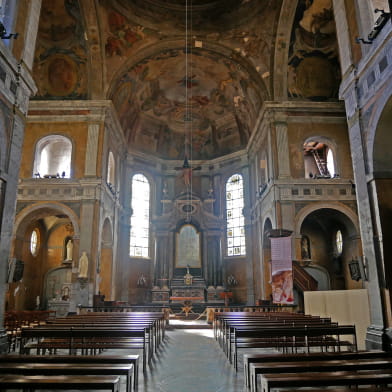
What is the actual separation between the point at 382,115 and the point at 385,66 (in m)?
1.03

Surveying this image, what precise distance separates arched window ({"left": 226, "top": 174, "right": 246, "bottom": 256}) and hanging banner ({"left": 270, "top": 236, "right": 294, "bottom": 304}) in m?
11.0

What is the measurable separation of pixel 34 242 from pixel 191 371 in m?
16.6

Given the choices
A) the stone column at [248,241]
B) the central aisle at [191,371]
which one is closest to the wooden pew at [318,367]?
the central aisle at [191,371]

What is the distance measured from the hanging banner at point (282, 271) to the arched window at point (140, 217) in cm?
1288

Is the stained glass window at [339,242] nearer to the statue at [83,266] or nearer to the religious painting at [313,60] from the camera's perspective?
the religious painting at [313,60]

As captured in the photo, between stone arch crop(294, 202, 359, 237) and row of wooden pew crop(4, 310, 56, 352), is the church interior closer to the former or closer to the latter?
stone arch crop(294, 202, 359, 237)

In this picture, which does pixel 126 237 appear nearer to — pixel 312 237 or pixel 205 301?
pixel 205 301

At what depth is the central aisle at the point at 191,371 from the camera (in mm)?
5559

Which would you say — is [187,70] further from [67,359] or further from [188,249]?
[67,359]

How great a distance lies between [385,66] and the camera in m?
8.14

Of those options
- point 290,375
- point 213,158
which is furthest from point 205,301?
point 290,375

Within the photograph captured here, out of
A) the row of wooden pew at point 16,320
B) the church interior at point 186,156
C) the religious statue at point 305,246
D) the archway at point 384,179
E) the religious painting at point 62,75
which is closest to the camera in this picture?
the archway at point 384,179

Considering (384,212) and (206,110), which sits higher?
(206,110)

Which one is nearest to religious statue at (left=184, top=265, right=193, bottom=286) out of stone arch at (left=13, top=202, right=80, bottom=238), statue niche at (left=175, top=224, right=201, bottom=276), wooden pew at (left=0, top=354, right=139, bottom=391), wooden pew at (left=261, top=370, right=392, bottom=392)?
statue niche at (left=175, top=224, right=201, bottom=276)
